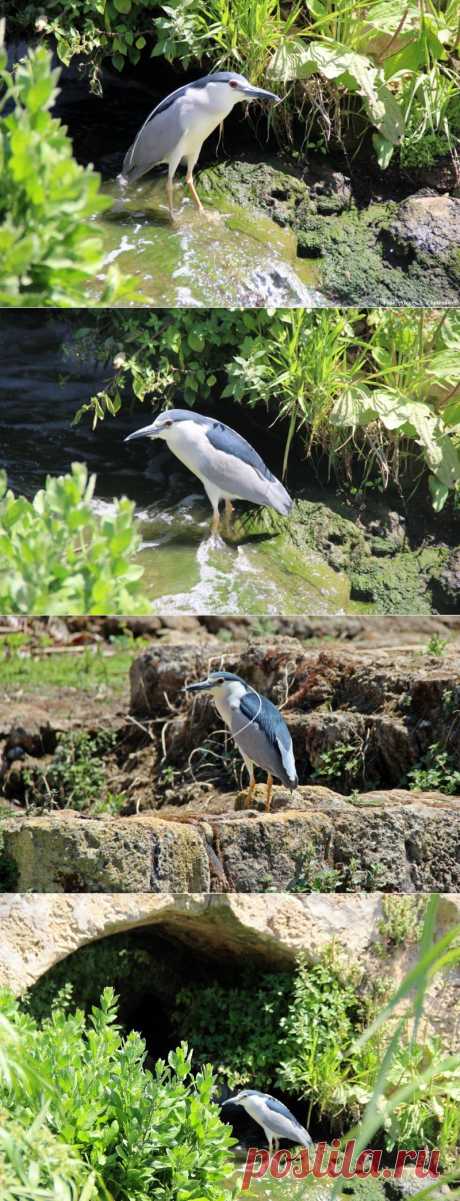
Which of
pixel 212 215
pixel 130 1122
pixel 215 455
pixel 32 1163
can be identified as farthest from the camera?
pixel 212 215

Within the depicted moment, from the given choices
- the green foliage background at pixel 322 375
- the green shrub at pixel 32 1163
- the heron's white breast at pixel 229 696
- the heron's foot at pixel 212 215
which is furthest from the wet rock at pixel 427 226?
the green shrub at pixel 32 1163

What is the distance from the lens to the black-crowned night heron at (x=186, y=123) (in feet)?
11.5

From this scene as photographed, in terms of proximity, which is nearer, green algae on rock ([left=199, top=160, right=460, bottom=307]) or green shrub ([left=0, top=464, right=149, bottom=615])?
green shrub ([left=0, top=464, right=149, bottom=615])

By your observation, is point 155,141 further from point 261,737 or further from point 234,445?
point 261,737

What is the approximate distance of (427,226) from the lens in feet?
13.1

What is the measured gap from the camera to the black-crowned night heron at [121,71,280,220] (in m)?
3.50

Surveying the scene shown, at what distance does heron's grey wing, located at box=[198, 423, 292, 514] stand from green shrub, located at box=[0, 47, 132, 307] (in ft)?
5.30

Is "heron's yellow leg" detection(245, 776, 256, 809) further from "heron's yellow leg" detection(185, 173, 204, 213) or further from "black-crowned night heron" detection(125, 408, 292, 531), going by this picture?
"heron's yellow leg" detection(185, 173, 204, 213)

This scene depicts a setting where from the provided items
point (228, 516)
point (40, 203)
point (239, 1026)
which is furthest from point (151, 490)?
point (239, 1026)

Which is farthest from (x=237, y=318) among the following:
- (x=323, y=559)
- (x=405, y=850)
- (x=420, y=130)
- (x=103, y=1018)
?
(x=103, y=1018)

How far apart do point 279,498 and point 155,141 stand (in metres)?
1.22

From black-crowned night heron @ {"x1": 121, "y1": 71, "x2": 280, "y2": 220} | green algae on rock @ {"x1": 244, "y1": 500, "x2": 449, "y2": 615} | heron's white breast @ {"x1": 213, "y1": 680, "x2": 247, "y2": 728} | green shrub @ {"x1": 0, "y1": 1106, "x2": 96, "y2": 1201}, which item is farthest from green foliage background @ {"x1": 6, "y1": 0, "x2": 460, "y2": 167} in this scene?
green shrub @ {"x1": 0, "y1": 1106, "x2": 96, "y2": 1201}

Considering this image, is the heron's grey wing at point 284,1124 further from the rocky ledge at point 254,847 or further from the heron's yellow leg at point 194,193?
the heron's yellow leg at point 194,193

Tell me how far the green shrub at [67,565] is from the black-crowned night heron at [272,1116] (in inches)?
74.3
